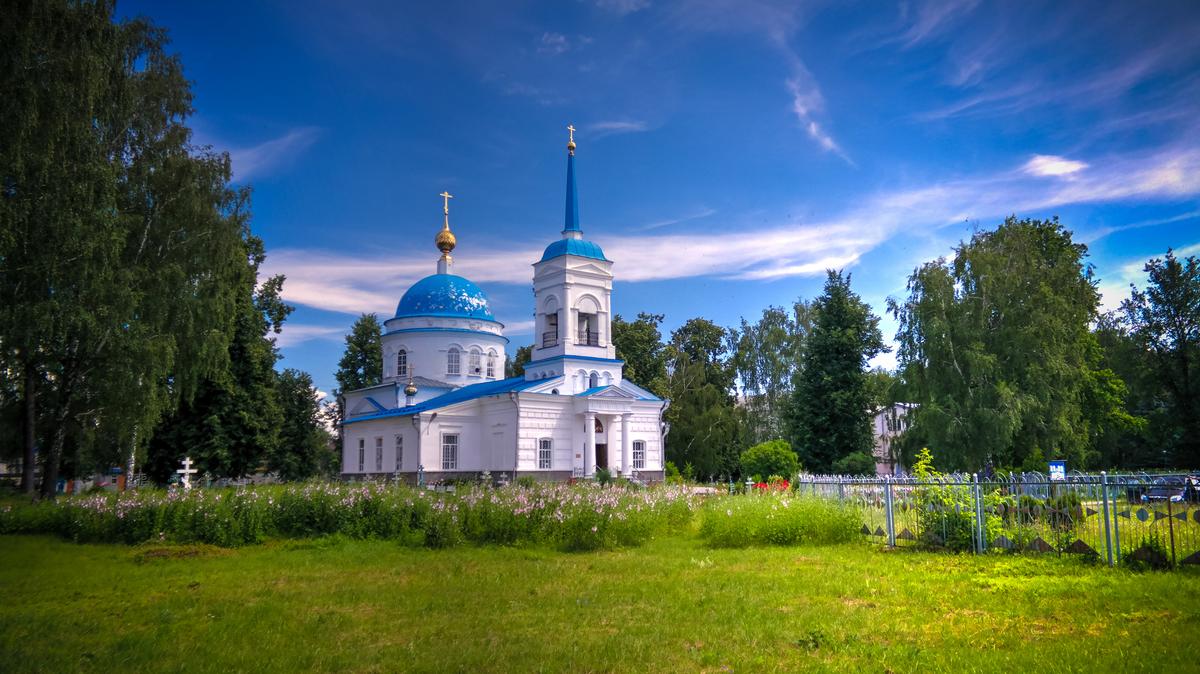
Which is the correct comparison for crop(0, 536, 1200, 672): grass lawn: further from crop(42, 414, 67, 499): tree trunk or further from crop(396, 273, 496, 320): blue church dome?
crop(396, 273, 496, 320): blue church dome

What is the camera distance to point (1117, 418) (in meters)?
35.7

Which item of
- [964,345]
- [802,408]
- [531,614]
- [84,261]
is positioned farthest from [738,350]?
[531,614]

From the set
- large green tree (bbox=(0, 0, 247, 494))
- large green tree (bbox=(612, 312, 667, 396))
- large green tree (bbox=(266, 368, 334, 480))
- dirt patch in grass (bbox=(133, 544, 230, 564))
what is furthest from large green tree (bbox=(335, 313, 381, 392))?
dirt patch in grass (bbox=(133, 544, 230, 564))

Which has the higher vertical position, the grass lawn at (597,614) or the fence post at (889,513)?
the fence post at (889,513)

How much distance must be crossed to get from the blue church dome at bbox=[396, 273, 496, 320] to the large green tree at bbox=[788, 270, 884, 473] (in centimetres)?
1945

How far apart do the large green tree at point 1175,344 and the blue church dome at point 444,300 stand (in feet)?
121

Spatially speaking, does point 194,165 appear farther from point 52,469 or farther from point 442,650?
point 442,650

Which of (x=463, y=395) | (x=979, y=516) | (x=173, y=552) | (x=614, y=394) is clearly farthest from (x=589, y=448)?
(x=979, y=516)

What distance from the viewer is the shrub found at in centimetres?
3053

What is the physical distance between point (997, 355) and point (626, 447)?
16.5 m

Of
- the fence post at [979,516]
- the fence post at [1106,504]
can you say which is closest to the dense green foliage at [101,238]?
the fence post at [979,516]

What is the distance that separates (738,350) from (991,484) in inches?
1510

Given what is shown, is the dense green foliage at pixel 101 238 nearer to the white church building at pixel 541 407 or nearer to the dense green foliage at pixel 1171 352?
the white church building at pixel 541 407

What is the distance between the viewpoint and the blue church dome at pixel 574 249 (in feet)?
125
